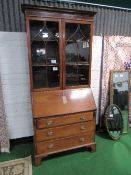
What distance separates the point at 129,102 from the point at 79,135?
1392mm

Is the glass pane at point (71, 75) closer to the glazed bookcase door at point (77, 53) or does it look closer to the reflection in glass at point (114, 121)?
the glazed bookcase door at point (77, 53)

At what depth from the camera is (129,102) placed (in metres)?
3.09

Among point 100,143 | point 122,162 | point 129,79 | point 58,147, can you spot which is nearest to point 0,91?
point 58,147

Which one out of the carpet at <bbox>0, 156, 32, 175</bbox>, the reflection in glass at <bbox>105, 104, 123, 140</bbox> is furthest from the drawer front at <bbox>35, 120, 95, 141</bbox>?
the reflection in glass at <bbox>105, 104, 123, 140</bbox>

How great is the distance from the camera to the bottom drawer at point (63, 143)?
2.18 meters

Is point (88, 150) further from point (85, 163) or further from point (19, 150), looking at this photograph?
point (19, 150)

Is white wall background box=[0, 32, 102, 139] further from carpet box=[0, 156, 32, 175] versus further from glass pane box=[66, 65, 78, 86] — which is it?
glass pane box=[66, 65, 78, 86]

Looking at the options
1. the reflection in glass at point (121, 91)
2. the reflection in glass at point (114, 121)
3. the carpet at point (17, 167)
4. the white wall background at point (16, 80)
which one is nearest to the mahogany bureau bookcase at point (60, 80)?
the carpet at point (17, 167)

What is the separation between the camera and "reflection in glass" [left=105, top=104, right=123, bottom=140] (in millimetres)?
2828

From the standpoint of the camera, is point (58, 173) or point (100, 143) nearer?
point (58, 173)

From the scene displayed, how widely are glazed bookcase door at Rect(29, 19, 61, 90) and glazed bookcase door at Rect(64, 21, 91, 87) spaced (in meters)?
0.16

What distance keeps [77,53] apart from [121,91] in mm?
1256

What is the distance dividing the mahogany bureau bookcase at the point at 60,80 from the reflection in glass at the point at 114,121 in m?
0.59

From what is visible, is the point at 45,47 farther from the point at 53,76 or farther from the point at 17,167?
the point at 17,167
